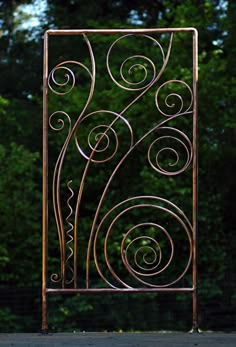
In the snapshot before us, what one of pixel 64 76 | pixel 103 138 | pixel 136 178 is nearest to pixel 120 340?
pixel 103 138

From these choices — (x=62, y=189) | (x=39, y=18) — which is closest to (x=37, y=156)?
(x=62, y=189)

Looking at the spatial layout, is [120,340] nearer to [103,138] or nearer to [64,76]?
[103,138]

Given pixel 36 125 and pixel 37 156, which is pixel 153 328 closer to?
pixel 37 156

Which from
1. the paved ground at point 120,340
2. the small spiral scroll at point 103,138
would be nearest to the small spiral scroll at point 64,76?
the small spiral scroll at point 103,138

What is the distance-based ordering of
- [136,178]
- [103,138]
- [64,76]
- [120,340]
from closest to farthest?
[120,340] → [103,138] → [64,76] → [136,178]

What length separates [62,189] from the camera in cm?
790

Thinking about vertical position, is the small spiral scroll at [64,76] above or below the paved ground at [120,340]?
above

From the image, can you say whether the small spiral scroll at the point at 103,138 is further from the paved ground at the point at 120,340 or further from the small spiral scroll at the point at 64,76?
the paved ground at the point at 120,340

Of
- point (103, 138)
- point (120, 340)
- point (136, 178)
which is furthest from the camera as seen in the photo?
point (136, 178)

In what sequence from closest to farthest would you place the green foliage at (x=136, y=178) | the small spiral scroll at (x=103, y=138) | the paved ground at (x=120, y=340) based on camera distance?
1. the paved ground at (x=120, y=340)
2. the small spiral scroll at (x=103, y=138)
3. the green foliage at (x=136, y=178)

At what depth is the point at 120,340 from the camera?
13.9 feet

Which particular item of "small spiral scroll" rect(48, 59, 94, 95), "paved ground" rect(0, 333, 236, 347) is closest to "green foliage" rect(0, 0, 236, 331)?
"small spiral scroll" rect(48, 59, 94, 95)

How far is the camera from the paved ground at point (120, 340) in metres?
4.07

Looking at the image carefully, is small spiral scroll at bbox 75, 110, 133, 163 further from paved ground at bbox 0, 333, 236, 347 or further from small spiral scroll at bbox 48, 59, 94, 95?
paved ground at bbox 0, 333, 236, 347
